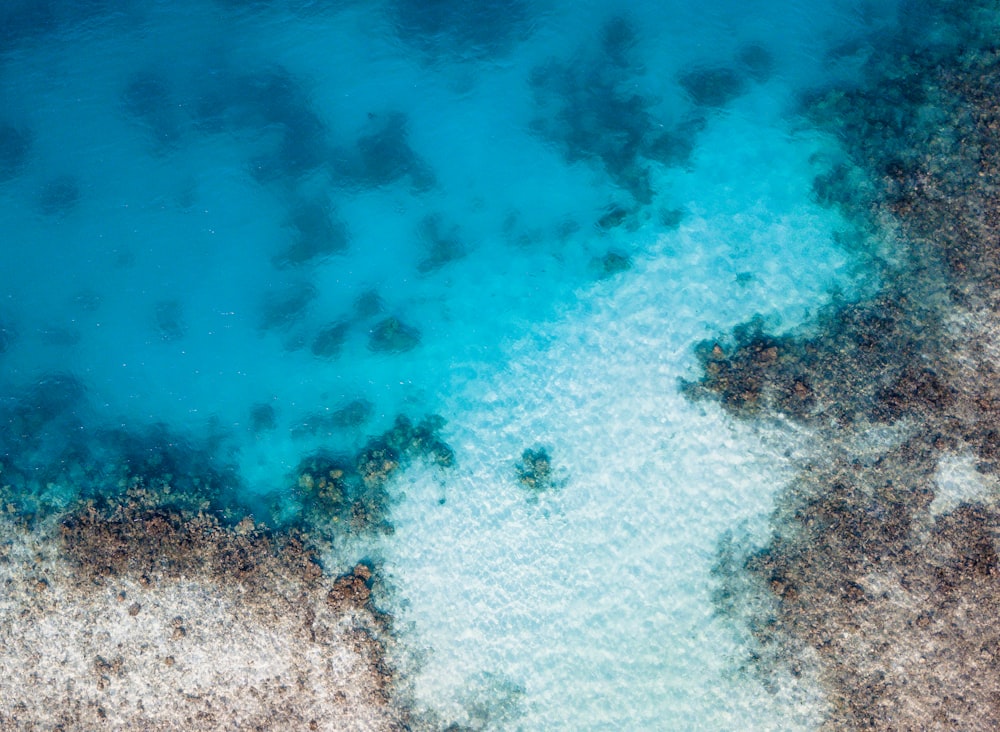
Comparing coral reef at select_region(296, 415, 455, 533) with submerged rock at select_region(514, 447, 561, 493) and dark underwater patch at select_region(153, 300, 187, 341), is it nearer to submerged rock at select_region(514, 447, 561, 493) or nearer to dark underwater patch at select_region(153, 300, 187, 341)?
submerged rock at select_region(514, 447, 561, 493)

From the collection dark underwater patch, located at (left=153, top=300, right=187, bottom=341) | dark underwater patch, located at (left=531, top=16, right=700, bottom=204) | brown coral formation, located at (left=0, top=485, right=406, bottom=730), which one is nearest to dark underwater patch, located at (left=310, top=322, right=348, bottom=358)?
dark underwater patch, located at (left=153, top=300, right=187, bottom=341)

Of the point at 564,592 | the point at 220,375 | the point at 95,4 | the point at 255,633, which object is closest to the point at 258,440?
the point at 220,375

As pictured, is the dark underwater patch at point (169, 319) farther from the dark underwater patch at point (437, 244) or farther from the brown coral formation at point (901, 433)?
the brown coral formation at point (901, 433)

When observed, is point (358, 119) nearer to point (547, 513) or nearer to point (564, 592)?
point (547, 513)

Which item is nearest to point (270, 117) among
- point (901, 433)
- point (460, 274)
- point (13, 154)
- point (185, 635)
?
point (460, 274)

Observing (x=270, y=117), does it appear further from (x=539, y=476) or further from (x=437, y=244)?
(x=539, y=476)

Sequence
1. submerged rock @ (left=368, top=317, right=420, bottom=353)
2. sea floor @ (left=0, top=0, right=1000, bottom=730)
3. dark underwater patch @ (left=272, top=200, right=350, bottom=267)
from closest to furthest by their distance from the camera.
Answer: sea floor @ (left=0, top=0, right=1000, bottom=730) < submerged rock @ (left=368, top=317, right=420, bottom=353) < dark underwater patch @ (left=272, top=200, right=350, bottom=267)
